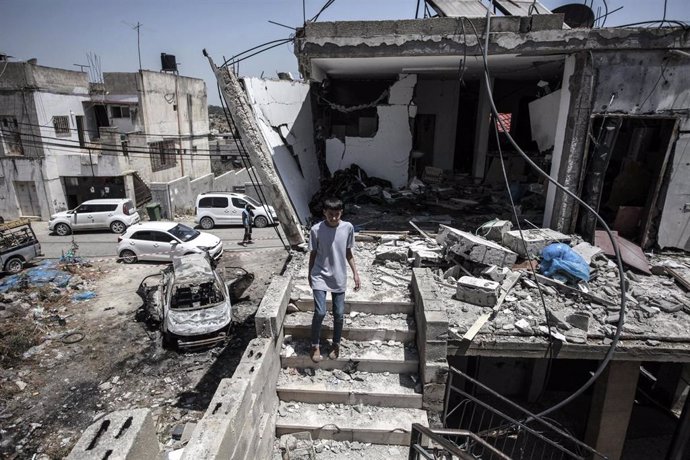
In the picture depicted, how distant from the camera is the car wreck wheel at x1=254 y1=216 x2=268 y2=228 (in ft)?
70.3

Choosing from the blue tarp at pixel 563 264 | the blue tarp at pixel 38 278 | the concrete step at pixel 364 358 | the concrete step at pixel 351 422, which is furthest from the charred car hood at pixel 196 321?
the blue tarp at pixel 563 264

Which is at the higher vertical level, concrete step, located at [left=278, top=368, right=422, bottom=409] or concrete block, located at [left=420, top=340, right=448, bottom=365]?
concrete block, located at [left=420, top=340, right=448, bottom=365]

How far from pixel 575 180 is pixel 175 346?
1043cm

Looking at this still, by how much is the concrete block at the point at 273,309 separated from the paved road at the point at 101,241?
11.6m

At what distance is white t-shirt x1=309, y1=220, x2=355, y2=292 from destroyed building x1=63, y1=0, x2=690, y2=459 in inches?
30.3

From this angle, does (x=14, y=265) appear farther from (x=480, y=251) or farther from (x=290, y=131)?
(x=480, y=251)

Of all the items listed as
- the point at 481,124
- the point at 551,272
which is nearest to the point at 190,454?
the point at 551,272

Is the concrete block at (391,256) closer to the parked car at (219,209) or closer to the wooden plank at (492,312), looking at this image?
the wooden plank at (492,312)

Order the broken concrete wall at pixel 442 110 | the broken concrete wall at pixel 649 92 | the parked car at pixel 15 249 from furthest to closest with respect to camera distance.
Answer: the parked car at pixel 15 249, the broken concrete wall at pixel 442 110, the broken concrete wall at pixel 649 92

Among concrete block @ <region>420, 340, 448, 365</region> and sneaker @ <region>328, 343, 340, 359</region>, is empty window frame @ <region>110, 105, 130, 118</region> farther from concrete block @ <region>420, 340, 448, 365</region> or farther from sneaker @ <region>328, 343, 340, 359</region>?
concrete block @ <region>420, 340, 448, 365</region>

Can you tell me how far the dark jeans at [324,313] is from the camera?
4.92 m

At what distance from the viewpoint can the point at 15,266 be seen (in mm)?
14969

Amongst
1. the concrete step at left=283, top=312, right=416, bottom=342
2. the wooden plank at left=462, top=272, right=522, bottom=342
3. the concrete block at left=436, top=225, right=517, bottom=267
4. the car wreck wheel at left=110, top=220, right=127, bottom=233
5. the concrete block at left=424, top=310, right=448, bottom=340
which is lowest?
the car wreck wheel at left=110, top=220, right=127, bottom=233

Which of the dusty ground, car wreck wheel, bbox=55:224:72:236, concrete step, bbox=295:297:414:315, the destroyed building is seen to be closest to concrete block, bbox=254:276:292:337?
the destroyed building
